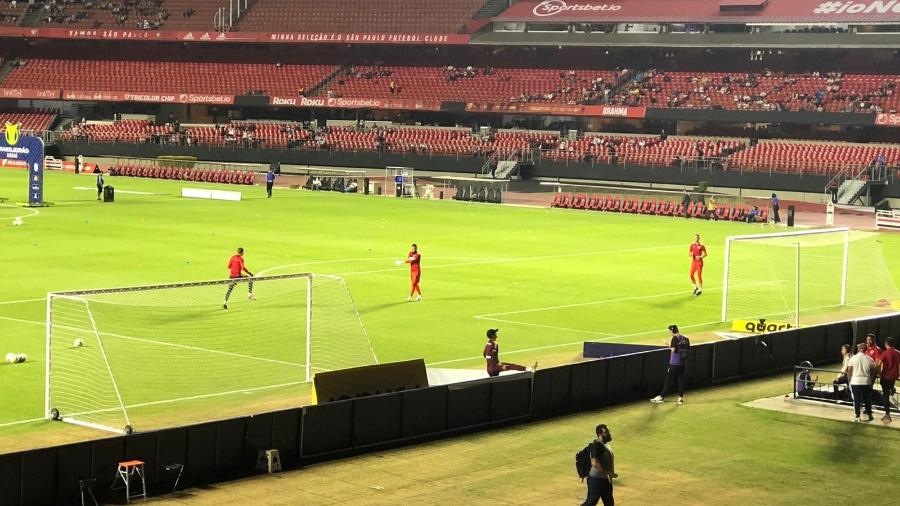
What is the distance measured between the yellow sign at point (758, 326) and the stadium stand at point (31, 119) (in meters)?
81.0

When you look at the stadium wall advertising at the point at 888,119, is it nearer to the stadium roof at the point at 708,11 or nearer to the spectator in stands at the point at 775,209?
the stadium roof at the point at 708,11

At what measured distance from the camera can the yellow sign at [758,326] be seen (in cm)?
3219

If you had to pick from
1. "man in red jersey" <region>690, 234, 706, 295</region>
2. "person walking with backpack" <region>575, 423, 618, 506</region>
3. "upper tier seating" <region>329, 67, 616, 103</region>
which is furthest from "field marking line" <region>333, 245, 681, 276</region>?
"upper tier seating" <region>329, 67, 616, 103</region>

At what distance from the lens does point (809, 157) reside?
78375 mm

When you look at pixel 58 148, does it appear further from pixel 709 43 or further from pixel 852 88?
pixel 852 88

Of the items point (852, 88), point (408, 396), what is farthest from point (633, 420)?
point (852, 88)

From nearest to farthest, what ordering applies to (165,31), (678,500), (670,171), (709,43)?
(678,500)
(670,171)
(709,43)
(165,31)

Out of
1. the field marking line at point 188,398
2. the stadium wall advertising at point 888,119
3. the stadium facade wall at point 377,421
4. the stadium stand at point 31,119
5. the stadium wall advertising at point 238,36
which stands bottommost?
the field marking line at point 188,398

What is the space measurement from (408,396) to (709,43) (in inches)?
2744

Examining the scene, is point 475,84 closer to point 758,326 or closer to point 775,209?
point 775,209

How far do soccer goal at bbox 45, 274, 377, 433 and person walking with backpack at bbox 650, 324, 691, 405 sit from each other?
5872 mm

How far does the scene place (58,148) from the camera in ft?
318

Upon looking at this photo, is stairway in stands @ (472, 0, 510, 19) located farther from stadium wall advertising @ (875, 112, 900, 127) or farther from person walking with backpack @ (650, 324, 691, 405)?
person walking with backpack @ (650, 324, 691, 405)

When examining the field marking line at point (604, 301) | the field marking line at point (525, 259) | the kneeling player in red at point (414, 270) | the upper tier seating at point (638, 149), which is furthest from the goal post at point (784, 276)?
the upper tier seating at point (638, 149)
